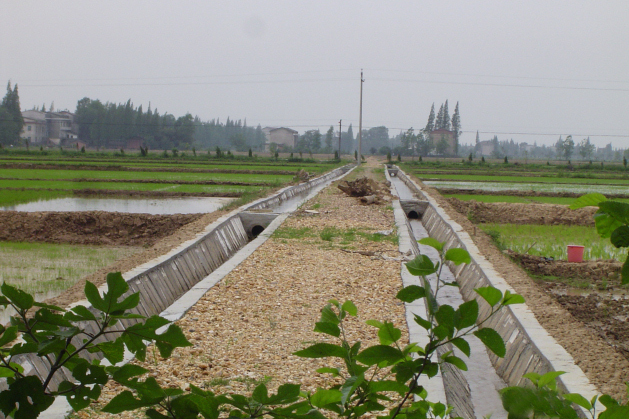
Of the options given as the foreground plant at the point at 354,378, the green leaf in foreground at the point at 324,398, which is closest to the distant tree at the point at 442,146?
the foreground plant at the point at 354,378

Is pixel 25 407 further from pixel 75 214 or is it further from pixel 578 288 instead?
pixel 75 214

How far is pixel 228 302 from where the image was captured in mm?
6984

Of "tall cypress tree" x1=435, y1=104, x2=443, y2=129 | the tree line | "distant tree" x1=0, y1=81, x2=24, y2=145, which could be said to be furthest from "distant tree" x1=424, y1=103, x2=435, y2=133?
"distant tree" x1=0, y1=81, x2=24, y2=145

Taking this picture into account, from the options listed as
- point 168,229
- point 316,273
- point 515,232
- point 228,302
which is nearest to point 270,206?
point 168,229

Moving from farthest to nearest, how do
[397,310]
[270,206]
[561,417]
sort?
[270,206] → [397,310] → [561,417]

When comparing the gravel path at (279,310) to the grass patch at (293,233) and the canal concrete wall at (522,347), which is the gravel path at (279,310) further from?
the canal concrete wall at (522,347)

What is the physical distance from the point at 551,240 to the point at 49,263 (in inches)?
504

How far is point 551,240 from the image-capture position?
600 inches

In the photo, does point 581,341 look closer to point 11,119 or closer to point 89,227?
point 89,227

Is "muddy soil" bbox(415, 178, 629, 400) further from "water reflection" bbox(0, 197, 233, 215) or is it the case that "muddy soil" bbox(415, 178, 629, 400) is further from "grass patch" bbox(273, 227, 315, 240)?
"water reflection" bbox(0, 197, 233, 215)

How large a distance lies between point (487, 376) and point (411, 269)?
5814 millimetres

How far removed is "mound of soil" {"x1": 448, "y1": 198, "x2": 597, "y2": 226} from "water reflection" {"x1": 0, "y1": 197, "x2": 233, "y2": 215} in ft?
32.3

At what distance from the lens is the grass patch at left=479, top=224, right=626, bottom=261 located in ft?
42.8

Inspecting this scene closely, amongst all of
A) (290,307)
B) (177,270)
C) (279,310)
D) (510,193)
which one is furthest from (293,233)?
(510,193)
